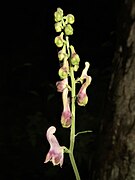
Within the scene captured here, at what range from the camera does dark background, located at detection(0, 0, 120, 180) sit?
618 centimetres

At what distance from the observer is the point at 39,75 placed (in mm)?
7805

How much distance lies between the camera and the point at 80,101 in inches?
97.5

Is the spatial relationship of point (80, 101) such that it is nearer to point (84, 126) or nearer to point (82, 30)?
point (84, 126)

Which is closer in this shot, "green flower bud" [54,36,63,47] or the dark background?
"green flower bud" [54,36,63,47]

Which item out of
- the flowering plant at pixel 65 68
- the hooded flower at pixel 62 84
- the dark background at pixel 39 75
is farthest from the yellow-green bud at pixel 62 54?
the dark background at pixel 39 75

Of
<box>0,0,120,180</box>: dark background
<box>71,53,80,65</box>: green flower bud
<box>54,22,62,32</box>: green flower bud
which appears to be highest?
<box>0,0,120,180</box>: dark background

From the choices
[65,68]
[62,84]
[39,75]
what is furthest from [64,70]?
[39,75]

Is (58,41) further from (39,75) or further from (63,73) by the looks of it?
(39,75)

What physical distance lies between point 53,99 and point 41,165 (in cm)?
126

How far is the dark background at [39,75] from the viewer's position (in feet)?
20.3

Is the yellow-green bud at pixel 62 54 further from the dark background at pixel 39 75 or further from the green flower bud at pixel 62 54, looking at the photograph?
the dark background at pixel 39 75

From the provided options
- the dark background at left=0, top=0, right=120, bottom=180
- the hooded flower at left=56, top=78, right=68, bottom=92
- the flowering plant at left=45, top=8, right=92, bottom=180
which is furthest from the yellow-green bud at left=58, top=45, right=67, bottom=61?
the dark background at left=0, top=0, right=120, bottom=180

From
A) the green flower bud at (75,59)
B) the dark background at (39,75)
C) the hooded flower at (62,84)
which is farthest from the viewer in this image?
the dark background at (39,75)

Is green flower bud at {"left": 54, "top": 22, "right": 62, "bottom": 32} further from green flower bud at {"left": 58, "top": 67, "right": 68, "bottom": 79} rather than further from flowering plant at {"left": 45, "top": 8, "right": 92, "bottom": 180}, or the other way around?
green flower bud at {"left": 58, "top": 67, "right": 68, "bottom": 79}
